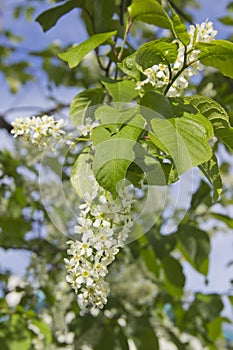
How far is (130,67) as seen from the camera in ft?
2.06

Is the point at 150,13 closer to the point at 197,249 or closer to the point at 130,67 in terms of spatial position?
the point at 130,67

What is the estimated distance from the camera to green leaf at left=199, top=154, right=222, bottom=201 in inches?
21.1

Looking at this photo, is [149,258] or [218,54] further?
[149,258]

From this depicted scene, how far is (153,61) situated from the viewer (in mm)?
583

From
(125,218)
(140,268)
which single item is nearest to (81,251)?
(125,218)

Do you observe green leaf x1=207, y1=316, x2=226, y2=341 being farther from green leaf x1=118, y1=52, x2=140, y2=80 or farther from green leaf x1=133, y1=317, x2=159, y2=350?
green leaf x1=118, y1=52, x2=140, y2=80

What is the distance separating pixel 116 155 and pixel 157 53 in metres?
0.14

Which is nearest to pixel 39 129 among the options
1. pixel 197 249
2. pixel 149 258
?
pixel 197 249

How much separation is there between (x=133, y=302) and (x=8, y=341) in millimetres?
771

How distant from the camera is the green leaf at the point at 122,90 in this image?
60 cm

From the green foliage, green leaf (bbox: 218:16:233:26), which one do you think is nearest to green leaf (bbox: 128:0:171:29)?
the green foliage

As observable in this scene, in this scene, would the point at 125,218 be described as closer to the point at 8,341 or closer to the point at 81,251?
the point at 81,251

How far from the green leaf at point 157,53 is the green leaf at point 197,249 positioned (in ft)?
2.25

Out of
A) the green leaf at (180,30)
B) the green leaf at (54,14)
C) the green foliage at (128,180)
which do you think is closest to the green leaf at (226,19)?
the green foliage at (128,180)
